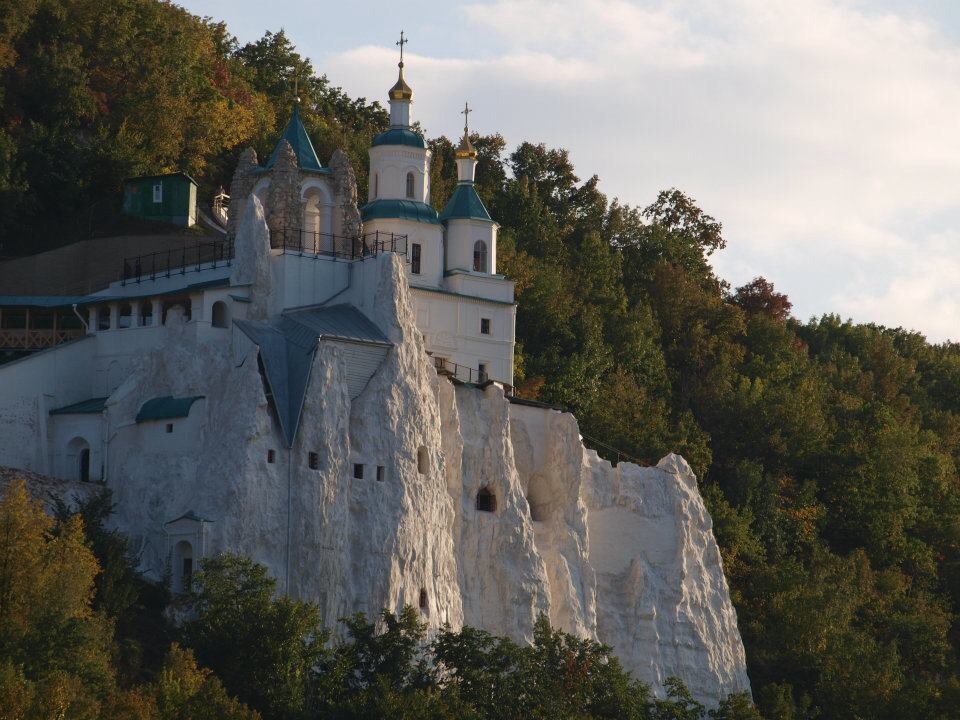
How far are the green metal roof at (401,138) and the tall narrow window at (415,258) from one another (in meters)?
3.09

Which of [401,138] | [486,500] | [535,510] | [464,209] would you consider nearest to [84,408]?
[486,500]

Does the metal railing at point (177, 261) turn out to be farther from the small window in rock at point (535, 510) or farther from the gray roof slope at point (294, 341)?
the small window in rock at point (535, 510)

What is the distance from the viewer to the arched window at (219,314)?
57.9 meters

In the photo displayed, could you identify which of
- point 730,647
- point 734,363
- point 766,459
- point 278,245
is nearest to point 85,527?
point 278,245

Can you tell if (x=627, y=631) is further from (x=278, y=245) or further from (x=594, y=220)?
(x=594, y=220)

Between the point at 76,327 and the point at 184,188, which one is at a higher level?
the point at 184,188

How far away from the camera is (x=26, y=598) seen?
48.8 meters

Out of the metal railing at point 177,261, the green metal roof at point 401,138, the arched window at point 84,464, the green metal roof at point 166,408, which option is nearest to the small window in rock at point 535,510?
the green metal roof at point 401,138

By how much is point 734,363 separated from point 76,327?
30.7 meters

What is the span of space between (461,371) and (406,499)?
23.4 feet

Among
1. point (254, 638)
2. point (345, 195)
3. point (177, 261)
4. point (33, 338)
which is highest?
point (345, 195)

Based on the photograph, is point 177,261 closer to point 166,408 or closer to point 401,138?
point 401,138

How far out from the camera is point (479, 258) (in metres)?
65.1

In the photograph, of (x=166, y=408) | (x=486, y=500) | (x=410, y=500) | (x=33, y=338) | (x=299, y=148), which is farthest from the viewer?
(x=299, y=148)
